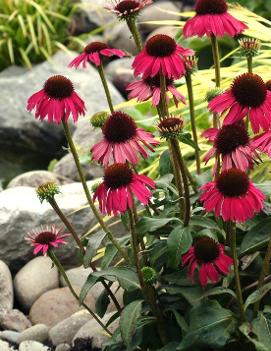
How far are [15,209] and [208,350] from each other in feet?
5.50

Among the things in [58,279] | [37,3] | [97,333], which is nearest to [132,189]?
[97,333]

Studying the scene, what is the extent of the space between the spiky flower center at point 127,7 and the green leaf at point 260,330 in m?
0.76

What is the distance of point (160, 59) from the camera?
1791mm

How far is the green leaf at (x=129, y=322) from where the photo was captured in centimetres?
181

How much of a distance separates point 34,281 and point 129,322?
5.26ft

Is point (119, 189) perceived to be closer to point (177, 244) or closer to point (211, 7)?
A: point (177, 244)

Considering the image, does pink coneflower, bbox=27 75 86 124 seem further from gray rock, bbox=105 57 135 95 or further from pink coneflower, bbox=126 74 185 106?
gray rock, bbox=105 57 135 95

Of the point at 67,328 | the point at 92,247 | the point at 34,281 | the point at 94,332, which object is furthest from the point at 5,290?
the point at 92,247

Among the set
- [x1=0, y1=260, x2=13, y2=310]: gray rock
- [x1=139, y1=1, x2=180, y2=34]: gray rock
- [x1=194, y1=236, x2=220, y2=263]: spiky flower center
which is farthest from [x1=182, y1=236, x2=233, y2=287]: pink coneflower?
[x1=139, y1=1, x2=180, y2=34]: gray rock

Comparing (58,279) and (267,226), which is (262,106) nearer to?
(267,226)

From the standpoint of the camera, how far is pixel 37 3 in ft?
19.4

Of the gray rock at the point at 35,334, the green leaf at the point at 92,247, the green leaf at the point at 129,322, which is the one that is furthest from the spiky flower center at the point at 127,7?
the gray rock at the point at 35,334

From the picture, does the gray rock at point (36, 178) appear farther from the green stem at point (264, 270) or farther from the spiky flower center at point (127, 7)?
the green stem at point (264, 270)

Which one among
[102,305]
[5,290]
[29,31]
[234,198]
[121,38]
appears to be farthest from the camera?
[121,38]
